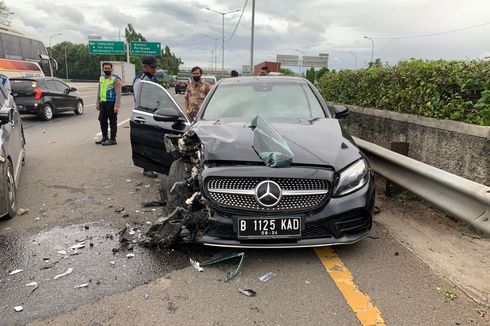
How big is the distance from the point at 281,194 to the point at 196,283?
0.94 metres

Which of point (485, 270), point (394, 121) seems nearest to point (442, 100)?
point (394, 121)

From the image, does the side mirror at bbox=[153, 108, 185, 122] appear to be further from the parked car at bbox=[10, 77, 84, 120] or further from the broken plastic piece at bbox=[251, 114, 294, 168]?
the parked car at bbox=[10, 77, 84, 120]

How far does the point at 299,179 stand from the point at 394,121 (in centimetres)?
406

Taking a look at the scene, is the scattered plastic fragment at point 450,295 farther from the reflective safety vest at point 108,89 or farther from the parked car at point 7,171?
the reflective safety vest at point 108,89

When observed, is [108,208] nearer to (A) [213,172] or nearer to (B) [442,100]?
(A) [213,172]

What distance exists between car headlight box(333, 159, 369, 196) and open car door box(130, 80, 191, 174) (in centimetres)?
252

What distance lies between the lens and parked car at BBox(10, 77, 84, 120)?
14500mm

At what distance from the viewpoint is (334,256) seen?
3600mm

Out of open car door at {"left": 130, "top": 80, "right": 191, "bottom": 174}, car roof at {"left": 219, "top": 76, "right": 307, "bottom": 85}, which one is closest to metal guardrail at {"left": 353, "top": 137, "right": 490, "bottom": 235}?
car roof at {"left": 219, "top": 76, "right": 307, "bottom": 85}

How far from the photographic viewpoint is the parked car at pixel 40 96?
1450 cm

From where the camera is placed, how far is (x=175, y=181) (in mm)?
4172

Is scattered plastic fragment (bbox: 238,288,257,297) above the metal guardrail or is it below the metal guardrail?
below

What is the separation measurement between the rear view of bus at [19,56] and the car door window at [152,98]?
48.5 ft

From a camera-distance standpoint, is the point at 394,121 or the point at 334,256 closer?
the point at 334,256
